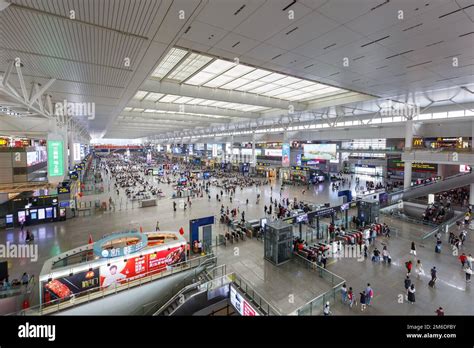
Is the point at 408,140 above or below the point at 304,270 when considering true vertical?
above

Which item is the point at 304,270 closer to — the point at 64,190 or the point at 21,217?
the point at 64,190

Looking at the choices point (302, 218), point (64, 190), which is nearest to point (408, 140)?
point (302, 218)

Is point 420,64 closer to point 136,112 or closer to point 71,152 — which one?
point 136,112

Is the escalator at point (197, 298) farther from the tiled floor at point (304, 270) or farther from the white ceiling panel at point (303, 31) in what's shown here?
the white ceiling panel at point (303, 31)

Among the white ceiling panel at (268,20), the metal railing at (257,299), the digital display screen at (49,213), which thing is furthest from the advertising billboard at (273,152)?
the white ceiling panel at (268,20)

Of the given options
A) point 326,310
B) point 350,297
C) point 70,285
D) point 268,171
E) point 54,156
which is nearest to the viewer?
point 326,310

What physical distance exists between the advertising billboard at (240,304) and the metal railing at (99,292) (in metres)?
2.18

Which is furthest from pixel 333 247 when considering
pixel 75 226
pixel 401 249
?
pixel 75 226

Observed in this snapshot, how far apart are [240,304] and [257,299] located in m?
0.60

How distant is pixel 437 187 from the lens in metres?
19.3

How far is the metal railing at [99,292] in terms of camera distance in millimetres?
7118

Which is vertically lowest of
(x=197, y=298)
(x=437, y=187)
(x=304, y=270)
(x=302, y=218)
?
(x=197, y=298)

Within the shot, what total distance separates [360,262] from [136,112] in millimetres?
24244

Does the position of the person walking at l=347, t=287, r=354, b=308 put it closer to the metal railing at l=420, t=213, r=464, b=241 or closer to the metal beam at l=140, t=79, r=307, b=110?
the metal railing at l=420, t=213, r=464, b=241
